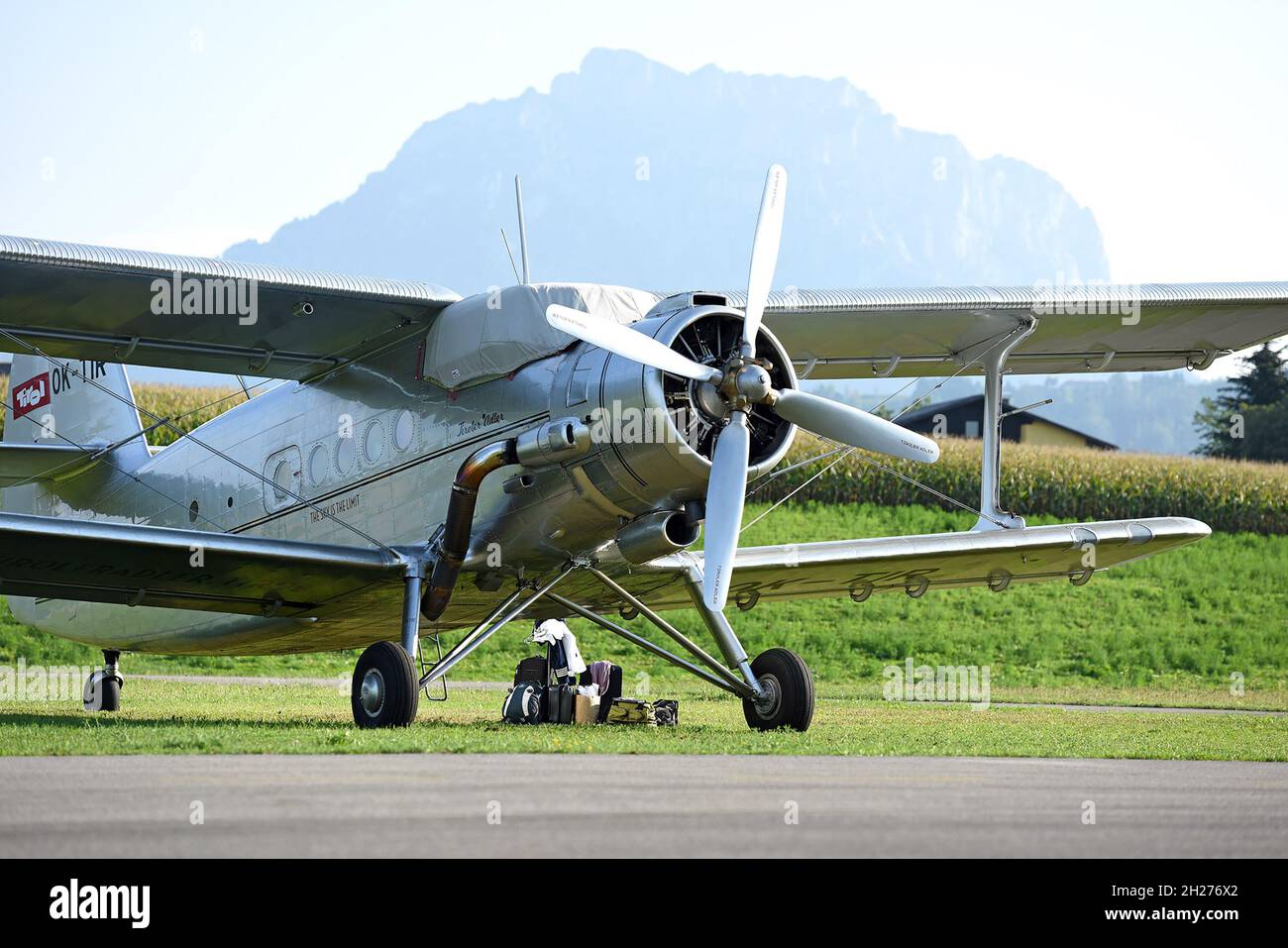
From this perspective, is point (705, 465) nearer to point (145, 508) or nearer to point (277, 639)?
point (277, 639)

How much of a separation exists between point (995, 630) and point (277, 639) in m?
24.4

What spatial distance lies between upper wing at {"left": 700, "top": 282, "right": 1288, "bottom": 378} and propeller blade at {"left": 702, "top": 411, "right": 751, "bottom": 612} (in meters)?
2.84

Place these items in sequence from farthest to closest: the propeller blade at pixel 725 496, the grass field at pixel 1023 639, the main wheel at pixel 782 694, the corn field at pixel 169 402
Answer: the corn field at pixel 169 402 < the grass field at pixel 1023 639 < the main wheel at pixel 782 694 < the propeller blade at pixel 725 496

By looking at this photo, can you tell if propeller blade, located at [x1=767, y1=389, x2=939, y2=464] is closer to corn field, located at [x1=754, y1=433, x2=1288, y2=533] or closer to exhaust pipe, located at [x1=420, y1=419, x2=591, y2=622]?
exhaust pipe, located at [x1=420, y1=419, x2=591, y2=622]

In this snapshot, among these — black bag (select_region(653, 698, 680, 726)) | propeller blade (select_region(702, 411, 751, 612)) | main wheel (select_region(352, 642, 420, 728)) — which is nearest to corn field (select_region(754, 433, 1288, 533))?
black bag (select_region(653, 698, 680, 726))

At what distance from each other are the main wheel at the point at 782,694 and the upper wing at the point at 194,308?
180 inches

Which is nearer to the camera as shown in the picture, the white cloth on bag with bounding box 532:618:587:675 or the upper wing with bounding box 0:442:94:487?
the white cloth on bag with bounding box 532:618:587:675

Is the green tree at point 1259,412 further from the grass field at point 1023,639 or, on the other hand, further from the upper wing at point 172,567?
the upper wing at point 172,567

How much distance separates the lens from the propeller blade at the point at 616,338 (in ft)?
35.7

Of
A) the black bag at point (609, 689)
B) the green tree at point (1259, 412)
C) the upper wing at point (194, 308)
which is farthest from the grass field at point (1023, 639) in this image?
the green tree at point (1259, 412)

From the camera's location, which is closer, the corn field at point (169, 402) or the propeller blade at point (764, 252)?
the propeller blade at point (764, 252)

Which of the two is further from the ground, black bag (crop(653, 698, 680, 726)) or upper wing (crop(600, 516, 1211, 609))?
upper wing (crop(600, 516, 1211, 609))

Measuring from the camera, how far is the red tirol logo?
18750 millimetres

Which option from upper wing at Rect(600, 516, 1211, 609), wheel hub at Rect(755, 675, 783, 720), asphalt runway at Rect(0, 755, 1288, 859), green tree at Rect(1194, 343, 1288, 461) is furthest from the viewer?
green tree at Rect(1194, 343, 1288, 461)
